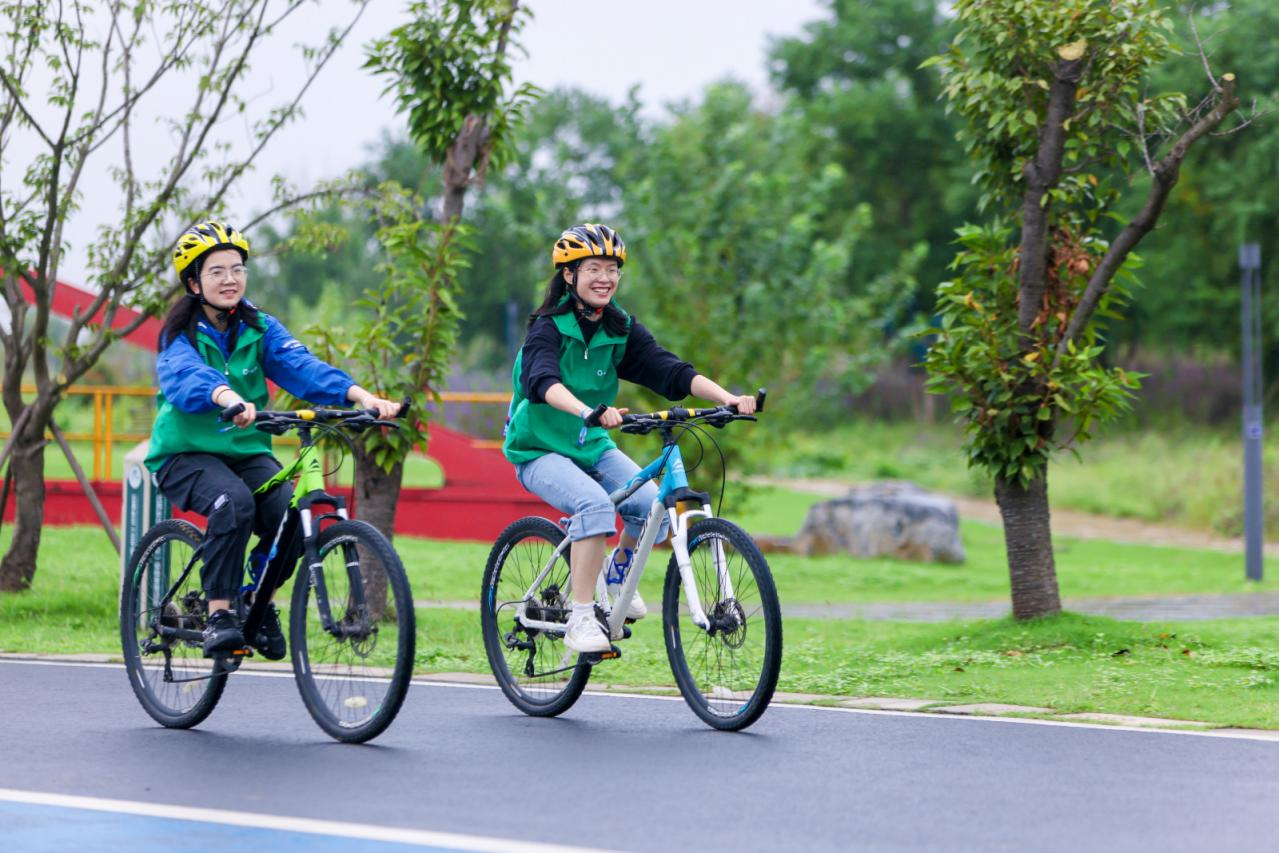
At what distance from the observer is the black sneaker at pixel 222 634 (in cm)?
687

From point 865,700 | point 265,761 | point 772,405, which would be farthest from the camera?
point 772,405

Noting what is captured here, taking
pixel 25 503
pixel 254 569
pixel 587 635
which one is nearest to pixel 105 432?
pixel 25 503

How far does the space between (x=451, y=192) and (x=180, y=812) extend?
7522 millimetres

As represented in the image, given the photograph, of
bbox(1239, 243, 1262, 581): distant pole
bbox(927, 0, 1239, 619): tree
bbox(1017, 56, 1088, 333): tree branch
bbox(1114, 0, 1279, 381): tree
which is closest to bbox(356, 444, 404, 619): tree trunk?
bbox(927, 0, 1239, 619): tree

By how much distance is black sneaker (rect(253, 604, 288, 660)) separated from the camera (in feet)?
22.9

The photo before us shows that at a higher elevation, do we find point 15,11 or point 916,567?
point 15,11

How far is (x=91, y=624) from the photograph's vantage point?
464 inches

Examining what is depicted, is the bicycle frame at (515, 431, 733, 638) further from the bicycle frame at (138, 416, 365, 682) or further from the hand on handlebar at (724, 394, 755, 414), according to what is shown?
the bicycle frame at (138, 416, 365, 682)

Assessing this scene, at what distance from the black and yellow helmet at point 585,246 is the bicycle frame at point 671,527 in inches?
30.0

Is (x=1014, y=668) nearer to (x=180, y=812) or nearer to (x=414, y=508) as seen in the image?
(x=180, y=812)

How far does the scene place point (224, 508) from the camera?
6852 mm

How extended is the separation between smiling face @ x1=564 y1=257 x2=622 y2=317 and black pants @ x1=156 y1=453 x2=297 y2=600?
4.46 feet

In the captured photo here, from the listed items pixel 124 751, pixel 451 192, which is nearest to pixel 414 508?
pixel 451 192

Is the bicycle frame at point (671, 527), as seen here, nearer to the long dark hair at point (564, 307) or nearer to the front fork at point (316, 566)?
the long dark hair at point (564, 307)
